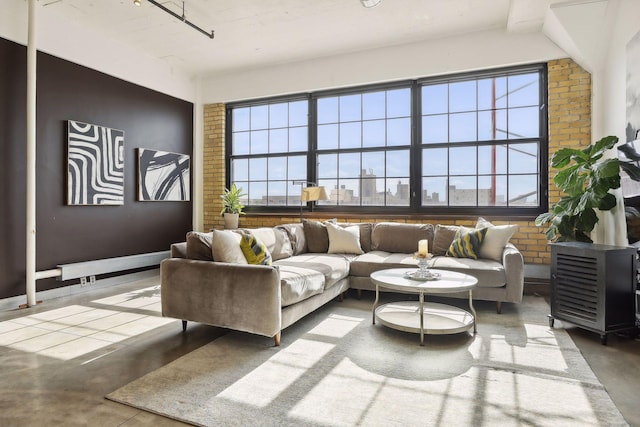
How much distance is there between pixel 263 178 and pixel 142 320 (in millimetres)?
3330

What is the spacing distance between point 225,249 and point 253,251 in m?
0.26

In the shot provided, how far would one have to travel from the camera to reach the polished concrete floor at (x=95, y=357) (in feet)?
6.45

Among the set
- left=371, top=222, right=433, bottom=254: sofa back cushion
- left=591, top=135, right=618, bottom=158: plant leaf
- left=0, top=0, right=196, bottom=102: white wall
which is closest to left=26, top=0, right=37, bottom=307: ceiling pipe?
left=0, top=0, right=196, bottom=102: white wall

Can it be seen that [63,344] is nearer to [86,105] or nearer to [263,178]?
[86,105]

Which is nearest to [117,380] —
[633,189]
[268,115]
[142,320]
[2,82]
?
[142,320]

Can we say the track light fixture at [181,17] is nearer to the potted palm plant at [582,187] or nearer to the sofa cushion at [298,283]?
the sofa cushion at [298,283]

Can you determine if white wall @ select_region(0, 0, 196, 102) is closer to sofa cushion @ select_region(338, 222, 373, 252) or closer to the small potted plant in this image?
the small potted plant

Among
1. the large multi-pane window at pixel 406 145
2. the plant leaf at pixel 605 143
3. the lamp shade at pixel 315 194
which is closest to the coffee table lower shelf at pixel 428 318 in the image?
A: the lamp shade at pixel 315 194

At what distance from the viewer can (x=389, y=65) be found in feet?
17.5

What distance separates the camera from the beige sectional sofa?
2.85 metres

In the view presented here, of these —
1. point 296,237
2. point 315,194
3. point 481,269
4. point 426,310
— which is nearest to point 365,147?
point 315,194

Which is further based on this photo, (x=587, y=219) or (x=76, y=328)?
(x=587, y=219)

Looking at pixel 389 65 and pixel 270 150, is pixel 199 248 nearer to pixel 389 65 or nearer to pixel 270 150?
pixel 270 150

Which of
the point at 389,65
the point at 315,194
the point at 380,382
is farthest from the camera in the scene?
the point at 389,65
